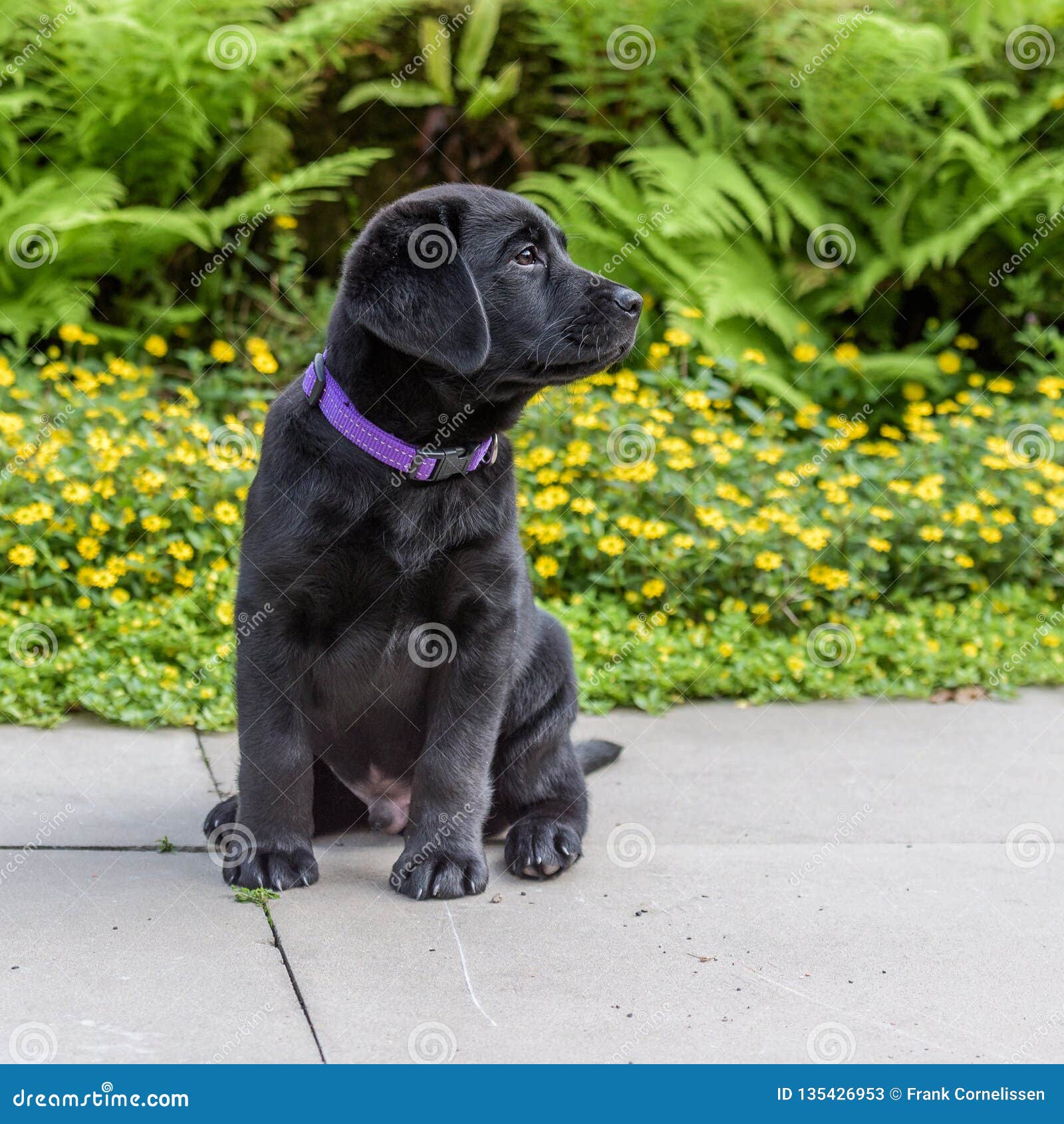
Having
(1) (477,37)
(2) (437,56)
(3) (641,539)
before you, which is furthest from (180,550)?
(1) (477,37)

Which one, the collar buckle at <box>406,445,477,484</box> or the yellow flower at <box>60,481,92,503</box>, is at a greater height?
the collar buckle at <box>406,445,477,484</box>

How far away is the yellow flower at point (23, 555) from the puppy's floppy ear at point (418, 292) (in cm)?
230

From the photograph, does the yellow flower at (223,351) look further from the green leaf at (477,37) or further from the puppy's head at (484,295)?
the puppy's head at (484,295)

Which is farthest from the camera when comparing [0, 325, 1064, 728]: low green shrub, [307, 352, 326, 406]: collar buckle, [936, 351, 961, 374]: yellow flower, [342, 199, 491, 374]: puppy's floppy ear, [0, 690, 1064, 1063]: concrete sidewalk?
[936, 351, 961, 374]: yellow flower

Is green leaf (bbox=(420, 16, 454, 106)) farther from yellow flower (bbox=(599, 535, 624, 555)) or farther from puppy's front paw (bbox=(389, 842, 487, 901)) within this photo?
puppy's front paw (bbox=(389, 842, 487, 901))

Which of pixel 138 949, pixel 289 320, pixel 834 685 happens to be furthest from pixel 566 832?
pixel 289 320

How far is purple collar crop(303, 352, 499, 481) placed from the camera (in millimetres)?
2928

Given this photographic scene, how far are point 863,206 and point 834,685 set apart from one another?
10.4 ft

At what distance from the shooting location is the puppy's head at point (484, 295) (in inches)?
113

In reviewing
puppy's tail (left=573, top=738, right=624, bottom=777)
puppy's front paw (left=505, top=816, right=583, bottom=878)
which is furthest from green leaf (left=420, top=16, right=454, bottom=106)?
puppy's front paw (left=505, top=816, right=583, bottom=878)

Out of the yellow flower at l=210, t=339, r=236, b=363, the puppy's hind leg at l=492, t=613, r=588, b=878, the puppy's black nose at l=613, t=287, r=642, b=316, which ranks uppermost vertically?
the puppy's black nose at l=613, t=287, r=642, b=316

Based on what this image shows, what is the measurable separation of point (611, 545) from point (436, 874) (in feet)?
7.54


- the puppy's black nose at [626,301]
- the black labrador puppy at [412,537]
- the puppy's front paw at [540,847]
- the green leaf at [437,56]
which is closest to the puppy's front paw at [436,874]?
the black labrador puppy at [412,537]

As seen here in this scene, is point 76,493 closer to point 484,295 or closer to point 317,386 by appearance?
point 317,386
